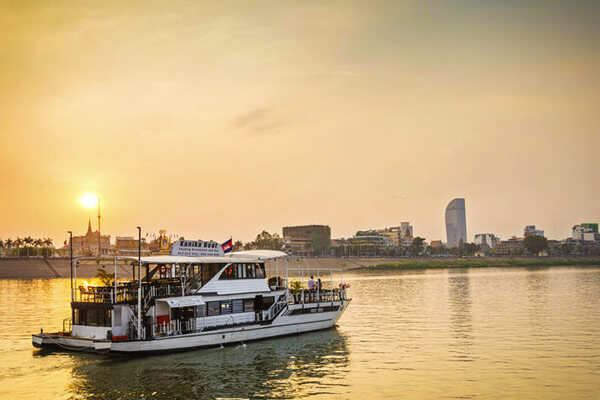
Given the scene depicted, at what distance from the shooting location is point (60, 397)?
83.8 feet

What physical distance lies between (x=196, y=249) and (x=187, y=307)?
174 inches

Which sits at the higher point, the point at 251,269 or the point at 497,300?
the point at 251,269

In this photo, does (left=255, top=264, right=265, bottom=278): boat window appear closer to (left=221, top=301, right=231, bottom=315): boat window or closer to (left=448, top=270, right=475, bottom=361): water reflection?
(left=221, top=301, right=231, bottom=315): boat window

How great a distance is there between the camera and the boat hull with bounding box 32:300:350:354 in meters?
31.8

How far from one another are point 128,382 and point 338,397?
1086 centimetres

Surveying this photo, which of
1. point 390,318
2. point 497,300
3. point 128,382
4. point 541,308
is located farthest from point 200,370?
point 497,300

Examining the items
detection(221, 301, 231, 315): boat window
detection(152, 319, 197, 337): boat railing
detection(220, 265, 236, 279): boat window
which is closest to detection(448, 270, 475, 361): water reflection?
detection(221, 301, 231, 315): boat window

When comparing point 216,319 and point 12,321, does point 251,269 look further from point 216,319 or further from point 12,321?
point 12,321

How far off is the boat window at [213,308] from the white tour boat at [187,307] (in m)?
0.07

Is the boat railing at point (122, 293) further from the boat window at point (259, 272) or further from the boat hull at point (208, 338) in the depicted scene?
the boat window at point (259, 272)

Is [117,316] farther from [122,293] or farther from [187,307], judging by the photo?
[187,307]

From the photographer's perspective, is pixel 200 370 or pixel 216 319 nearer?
pixel 200 370

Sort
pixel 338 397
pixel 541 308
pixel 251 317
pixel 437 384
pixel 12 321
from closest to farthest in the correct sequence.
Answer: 1. pixel 338 397
2. pixel 437 384
3. pixel 251 317
4. pixel 12 321
5. pixel 541 308

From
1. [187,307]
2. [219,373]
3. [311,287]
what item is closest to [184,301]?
[187,307]
